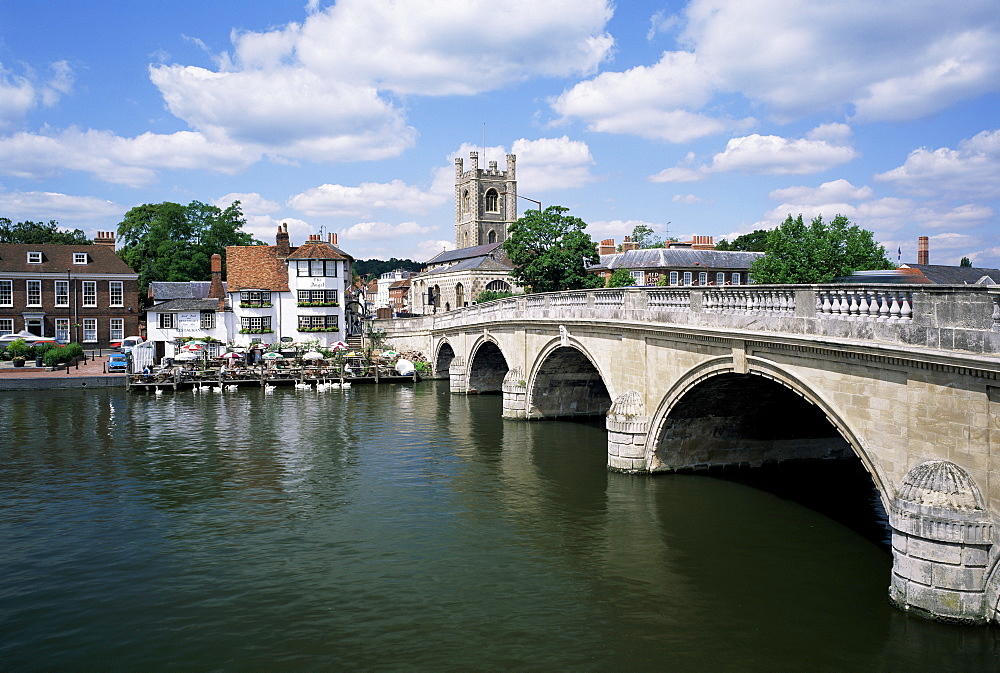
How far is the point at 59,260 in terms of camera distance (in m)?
62.8

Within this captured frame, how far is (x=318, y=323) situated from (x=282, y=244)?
8.68 meters

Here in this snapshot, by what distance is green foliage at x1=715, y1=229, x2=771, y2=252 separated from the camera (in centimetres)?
9612

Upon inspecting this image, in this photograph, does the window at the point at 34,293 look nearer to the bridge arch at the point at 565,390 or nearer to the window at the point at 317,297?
the window at the point at 317,297

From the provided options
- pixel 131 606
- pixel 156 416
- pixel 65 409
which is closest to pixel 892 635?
pixel 131 606

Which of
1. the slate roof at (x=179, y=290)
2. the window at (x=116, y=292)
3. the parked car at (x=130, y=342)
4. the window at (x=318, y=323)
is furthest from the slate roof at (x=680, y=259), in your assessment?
the window at (x=116, y=292)

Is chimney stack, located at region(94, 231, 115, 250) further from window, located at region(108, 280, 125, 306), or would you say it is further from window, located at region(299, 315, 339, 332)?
window, located at region(299, 315, 339, 332)

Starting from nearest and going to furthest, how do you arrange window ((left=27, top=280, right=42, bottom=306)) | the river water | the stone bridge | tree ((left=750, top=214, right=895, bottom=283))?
the stone bridge < the river water < tree ((left=750, top=214, right=895, bottom=283)) < window ((left=27, top=280, right=42, bottom=306))

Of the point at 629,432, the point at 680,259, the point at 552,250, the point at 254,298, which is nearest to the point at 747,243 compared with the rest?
the point at 680,259

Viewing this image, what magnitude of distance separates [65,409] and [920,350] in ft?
132

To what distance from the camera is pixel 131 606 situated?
45.7ft

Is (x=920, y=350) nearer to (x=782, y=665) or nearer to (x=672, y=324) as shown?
(x=782, y=665)

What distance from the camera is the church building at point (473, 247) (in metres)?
87.8

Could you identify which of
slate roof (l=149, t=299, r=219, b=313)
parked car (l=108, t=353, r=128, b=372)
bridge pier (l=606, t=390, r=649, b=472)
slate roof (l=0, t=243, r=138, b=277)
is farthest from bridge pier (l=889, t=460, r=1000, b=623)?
slate roof (l=0, t=243, r=138, b=277)

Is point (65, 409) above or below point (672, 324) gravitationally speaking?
below
